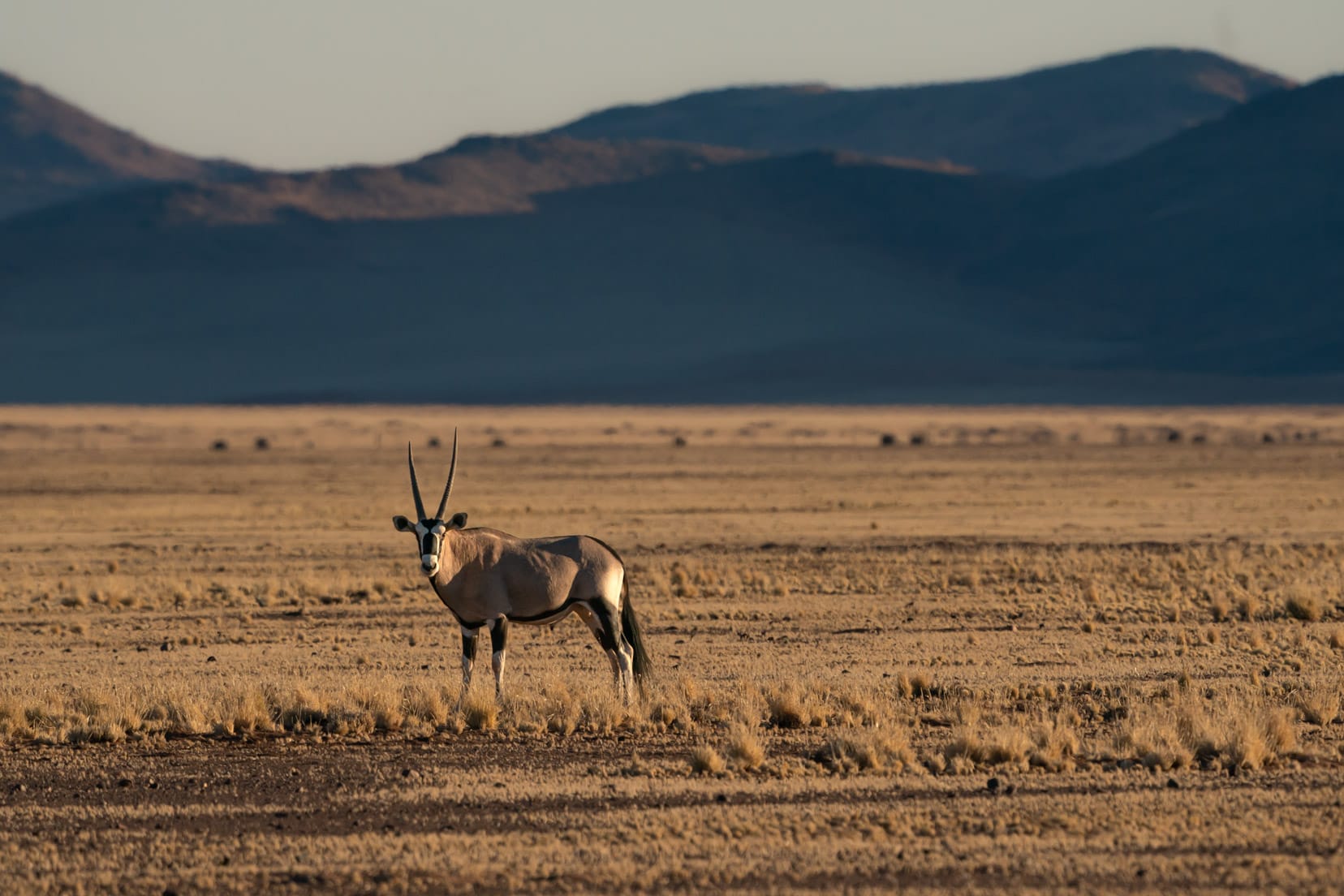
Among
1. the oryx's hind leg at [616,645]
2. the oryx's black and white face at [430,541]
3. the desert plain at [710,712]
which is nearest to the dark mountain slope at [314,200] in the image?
the desert plain at [710,712]

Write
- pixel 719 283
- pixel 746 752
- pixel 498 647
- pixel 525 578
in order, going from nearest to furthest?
pixel 746 752
pixel 525 578
pixel 498 647
pixel 719 283

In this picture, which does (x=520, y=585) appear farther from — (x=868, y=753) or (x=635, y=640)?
(x=868, y=753)

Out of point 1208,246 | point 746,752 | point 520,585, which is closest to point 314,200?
point 1208,246

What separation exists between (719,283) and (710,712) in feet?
488

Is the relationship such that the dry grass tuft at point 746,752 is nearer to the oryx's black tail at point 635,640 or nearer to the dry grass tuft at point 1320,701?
the oryx's black tail at point 635,640

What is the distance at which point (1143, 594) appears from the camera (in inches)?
890

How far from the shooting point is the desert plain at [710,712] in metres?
9.88

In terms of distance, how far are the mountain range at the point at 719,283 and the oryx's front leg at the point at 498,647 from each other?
110249 mm

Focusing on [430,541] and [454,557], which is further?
[454,557]

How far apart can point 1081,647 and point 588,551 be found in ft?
20.3

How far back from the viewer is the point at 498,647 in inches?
543

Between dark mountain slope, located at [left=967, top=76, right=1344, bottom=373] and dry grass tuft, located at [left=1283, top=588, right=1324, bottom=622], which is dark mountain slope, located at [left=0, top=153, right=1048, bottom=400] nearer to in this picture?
dark mountain slope, located at [left=967, top=76, right=1344, bottom=373]

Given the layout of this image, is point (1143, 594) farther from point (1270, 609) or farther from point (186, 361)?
point (186, 361)

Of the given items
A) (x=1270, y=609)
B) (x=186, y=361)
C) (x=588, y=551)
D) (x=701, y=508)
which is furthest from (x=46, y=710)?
(x=186, y=361)
